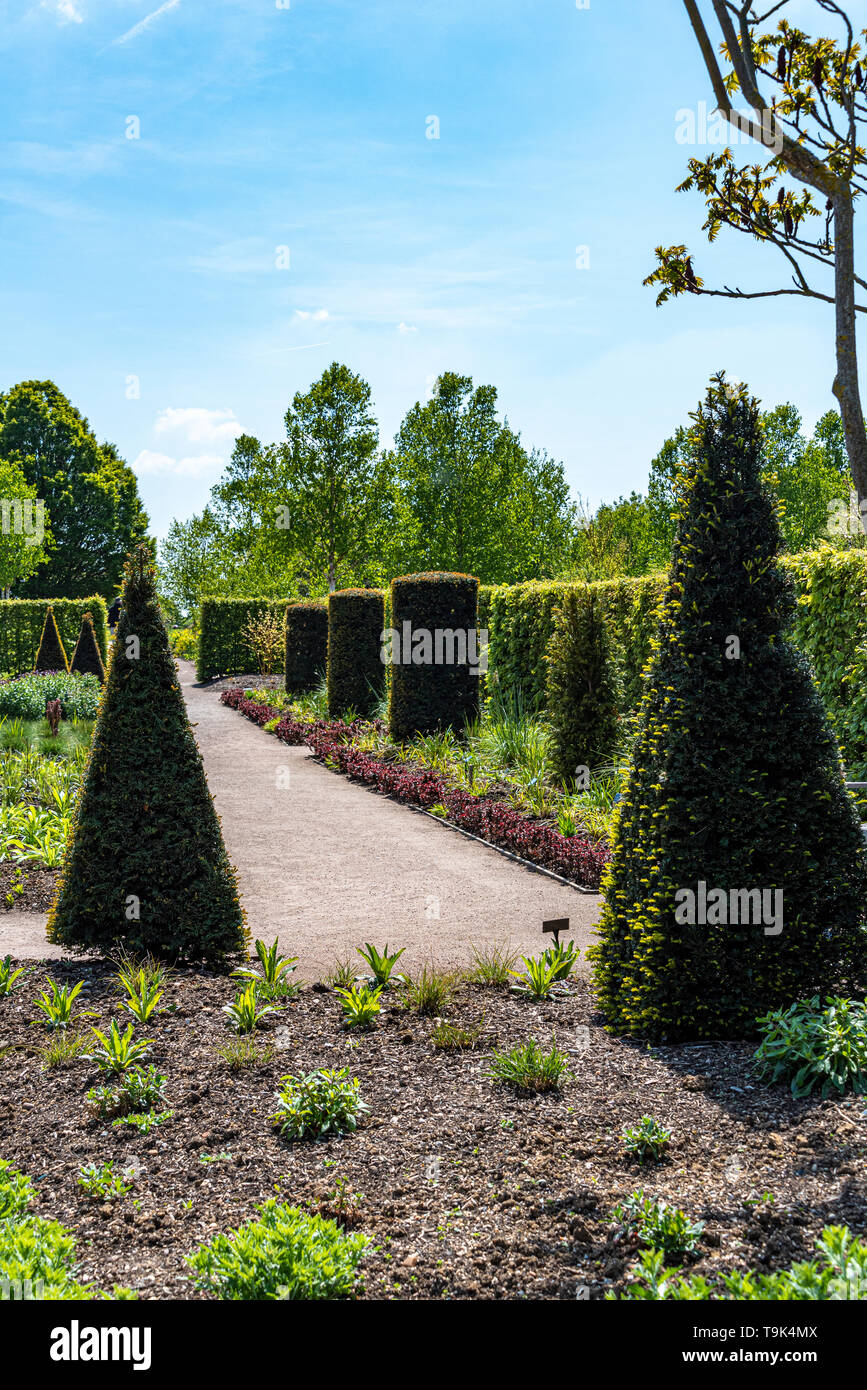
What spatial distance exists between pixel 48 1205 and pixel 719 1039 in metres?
2.69

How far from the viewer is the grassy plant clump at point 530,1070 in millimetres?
3746

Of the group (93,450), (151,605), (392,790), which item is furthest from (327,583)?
(151,605)

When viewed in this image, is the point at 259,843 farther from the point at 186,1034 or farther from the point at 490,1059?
the point at 490,1059

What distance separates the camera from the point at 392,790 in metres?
11.2

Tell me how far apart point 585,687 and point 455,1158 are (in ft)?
23.1

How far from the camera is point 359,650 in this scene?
16.6 metres

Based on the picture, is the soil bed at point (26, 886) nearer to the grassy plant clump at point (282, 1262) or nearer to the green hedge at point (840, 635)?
the grassy plant clump at point (282, 1262)

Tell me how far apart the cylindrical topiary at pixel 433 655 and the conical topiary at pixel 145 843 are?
313 inches

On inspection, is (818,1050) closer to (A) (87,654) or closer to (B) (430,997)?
(B) (430,997)

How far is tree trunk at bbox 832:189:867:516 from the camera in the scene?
4.07 metres

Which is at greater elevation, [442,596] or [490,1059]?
[442,596]

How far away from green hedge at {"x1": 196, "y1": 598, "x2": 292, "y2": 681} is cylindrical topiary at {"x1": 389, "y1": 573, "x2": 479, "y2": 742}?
52.3 ft

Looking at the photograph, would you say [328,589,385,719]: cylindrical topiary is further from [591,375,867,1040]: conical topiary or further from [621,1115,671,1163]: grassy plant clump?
[621,1115,671,1163]: grassy plant clump

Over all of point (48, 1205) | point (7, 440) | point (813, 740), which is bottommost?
point (48, 1205)
